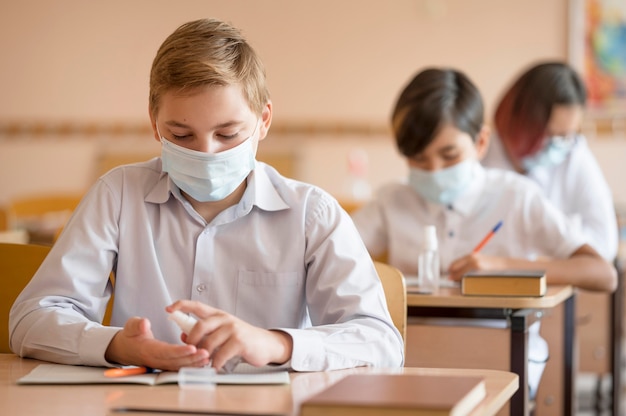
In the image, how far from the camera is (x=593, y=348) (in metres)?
3.58

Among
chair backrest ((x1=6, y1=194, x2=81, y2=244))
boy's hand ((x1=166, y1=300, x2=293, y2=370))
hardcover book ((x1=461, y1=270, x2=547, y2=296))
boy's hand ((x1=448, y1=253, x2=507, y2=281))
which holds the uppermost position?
boy's hand ((x1=166, y1=300, x2=293, y2=370))

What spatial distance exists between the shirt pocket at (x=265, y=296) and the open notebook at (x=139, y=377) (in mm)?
260

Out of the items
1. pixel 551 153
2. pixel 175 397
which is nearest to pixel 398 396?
pixel 175 397

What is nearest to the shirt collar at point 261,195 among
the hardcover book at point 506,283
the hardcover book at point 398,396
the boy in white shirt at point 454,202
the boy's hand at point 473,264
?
the hardcover book at point 398,396

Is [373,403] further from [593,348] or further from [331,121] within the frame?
[331,121]

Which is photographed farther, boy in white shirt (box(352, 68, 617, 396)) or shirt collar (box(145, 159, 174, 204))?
boy in white shirt (box(352, 68, 617, 396))


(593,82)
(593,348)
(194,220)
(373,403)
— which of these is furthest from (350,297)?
(593,82)

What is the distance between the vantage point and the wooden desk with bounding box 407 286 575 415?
6.91ft

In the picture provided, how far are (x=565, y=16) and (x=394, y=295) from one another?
14.4 ft

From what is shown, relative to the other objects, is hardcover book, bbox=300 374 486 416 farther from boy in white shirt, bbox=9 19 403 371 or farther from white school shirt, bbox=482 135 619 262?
white school shirt, bbox=482 135 619 262

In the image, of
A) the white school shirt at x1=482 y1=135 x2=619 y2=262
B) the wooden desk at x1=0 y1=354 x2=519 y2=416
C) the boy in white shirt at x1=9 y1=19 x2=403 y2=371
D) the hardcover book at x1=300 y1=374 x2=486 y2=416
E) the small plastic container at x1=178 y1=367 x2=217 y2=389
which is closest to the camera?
the hardcover book at x1=300 y1=374 x2=486 y2=416

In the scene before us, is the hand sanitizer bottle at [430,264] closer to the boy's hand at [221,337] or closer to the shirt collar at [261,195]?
the shirt collar at [261,195]

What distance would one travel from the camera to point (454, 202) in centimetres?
282

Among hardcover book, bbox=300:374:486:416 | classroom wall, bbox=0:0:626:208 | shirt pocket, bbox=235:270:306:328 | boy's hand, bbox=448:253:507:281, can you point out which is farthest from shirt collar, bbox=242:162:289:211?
classroom wall, bbox=0:0:626:208
